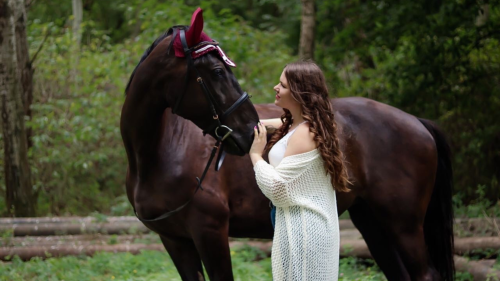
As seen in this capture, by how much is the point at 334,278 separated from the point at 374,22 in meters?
6.11

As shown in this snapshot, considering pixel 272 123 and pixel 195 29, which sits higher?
pixel 195 29

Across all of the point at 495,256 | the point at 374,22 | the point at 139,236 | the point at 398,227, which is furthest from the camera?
the point at 374,22

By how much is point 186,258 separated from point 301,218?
1337 millimetres

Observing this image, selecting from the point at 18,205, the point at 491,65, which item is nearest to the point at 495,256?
the point at 491,65

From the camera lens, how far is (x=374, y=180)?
3.79 m

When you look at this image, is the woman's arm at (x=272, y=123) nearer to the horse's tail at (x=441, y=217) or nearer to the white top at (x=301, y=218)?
the white top at (x=301, y=218)

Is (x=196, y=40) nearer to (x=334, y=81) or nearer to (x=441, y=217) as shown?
(x=441, y=217)

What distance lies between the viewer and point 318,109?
247cm

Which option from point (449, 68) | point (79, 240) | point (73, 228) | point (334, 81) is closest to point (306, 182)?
point (79, 240)

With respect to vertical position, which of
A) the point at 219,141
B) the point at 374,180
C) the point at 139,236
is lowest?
the point at 139,236

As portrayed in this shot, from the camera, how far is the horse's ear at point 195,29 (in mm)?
2873

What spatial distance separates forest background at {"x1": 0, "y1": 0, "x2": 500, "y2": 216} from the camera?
24.6ft

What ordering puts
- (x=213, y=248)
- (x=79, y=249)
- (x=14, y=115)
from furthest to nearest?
(x=14, y=115) → (x=79, y=249) → (x=213, y=248)

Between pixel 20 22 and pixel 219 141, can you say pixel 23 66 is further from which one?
pixel 219 141
